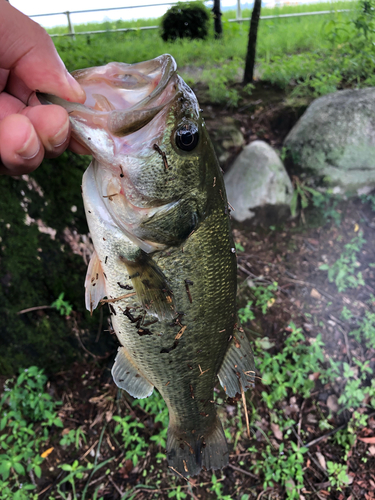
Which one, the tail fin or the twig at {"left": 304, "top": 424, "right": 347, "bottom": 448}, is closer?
the tail fin

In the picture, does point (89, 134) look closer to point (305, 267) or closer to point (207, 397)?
point (207, 397)

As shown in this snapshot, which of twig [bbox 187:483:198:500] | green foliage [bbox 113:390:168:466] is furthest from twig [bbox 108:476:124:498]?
twig [bbox 187:483:198:500]

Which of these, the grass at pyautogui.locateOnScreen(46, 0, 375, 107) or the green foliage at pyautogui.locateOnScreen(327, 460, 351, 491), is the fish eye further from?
the grass at pyautogui.locateOnScreen(46, 0, 375, 107)

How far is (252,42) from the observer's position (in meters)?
4.75

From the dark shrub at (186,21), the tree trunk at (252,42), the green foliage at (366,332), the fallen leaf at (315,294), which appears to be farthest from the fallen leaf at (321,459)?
the dark shrub at (186,21)

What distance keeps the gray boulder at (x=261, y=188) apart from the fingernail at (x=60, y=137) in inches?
124

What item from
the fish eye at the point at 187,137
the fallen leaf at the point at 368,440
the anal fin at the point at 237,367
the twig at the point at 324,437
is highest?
the fish eye at the point at 187,137

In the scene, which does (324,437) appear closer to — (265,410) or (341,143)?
(265,410)

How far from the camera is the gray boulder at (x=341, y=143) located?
4.07 metres

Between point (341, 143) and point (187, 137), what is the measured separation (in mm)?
3724

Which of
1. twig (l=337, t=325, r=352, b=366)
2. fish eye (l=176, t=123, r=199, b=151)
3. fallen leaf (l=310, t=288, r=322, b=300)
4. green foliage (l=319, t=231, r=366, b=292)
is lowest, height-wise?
twig (l=337, t=325, r=352, b=366)

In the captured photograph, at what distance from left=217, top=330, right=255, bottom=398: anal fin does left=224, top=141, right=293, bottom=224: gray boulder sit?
8.74 feet

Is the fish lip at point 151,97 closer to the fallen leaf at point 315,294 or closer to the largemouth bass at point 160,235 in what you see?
the largemouth bass at point 160,235

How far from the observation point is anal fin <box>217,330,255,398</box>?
1.62 metres
